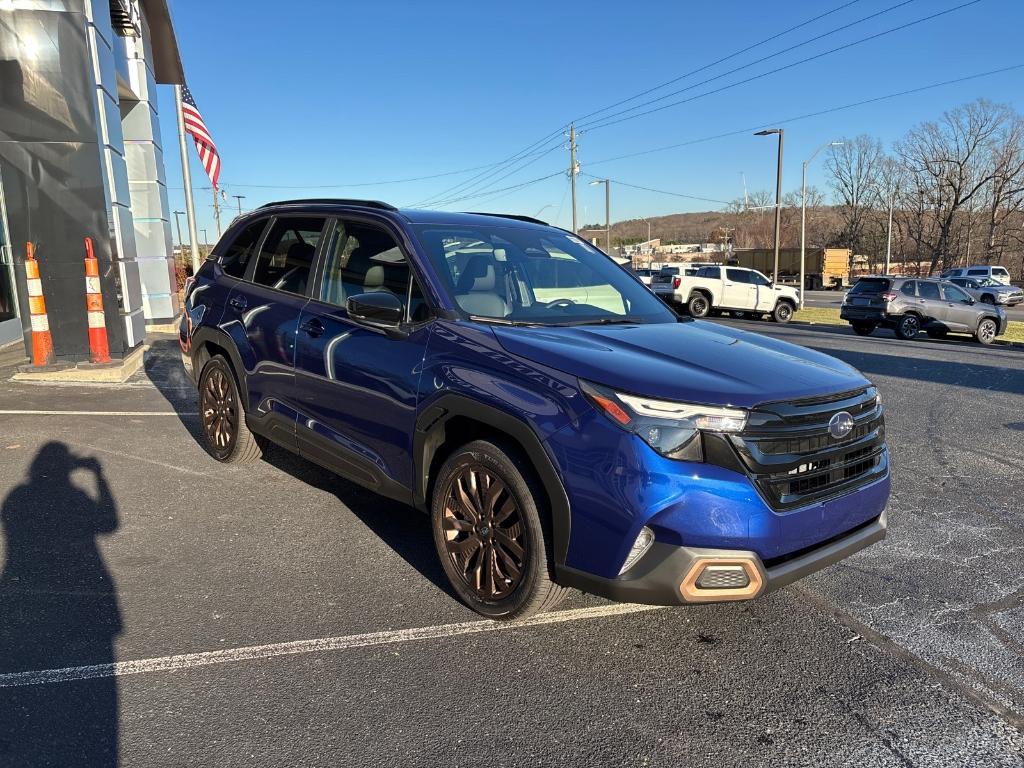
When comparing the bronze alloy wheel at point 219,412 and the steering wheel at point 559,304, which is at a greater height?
the steering wheel at point 559,304

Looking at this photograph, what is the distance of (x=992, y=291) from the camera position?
35312 mm

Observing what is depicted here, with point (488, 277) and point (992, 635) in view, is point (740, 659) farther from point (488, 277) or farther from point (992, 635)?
point (488, 277)

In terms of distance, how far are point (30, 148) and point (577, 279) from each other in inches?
316

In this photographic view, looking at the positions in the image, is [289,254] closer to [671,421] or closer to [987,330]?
[671,421]

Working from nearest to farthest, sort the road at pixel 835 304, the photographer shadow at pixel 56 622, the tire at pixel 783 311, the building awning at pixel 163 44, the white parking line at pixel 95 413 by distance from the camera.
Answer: the photographer shadow at pixel 56 622, the white parking line at pixel 95 413, the building awning at pixel 163 44, the tire at pixel 783 311, the road at pixel 835 304

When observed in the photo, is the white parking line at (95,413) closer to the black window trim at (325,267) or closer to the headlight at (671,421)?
the black window trim at (325,267)

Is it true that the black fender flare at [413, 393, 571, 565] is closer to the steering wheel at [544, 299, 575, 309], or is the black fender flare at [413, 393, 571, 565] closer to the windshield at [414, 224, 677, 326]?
the windshield at [414, 224, 677, 326]

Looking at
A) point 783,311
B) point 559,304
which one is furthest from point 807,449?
point 783,311

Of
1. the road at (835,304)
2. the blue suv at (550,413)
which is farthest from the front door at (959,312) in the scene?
the blue suv at (550,413)

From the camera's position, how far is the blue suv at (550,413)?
2.64 meters

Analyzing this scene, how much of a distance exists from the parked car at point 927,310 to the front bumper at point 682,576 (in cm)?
1866

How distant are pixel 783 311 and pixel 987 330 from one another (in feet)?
24.5

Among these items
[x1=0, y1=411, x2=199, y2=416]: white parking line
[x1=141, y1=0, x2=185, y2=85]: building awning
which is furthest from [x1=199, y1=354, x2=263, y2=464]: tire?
[x1=141, y1=0, x2=185, y2=85]: building awning

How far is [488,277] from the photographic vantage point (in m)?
3.85
